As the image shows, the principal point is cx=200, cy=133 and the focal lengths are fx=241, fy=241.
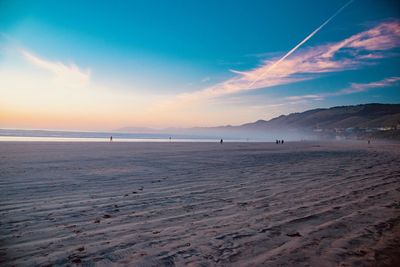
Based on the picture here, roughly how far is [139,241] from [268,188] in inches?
204

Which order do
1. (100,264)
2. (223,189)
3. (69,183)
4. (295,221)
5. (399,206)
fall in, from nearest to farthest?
(100,264) < (295,221) < (399,206) < (223,189) < (69,183)

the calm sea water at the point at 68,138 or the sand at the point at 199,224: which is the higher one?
the calm sea water at the point at 68,138

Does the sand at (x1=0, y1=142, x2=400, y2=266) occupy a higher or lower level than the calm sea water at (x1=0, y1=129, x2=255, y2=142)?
lower

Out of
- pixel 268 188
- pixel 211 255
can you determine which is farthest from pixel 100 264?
pixel 268 188

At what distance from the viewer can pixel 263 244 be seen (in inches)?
151

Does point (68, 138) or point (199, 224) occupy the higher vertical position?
point (68, 138)

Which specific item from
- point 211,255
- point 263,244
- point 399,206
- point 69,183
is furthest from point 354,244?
point 69,183

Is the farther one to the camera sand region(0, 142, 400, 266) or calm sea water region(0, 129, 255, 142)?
calm sea water region(0, 129, 255, 142)

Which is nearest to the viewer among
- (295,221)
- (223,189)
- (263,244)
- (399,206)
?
(263,244)

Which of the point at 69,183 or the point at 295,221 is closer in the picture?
the point at 295,221

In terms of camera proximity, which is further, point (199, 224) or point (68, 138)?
point (68, 138)

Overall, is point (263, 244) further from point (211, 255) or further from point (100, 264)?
point (100, 264)

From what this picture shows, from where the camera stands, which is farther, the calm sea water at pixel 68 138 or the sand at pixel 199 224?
the calm sea water at pixel 68 138

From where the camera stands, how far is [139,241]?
3.92 m
